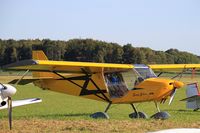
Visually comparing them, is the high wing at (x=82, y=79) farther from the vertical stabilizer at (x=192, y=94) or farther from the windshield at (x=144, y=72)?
the vertical stabilizer at (x=192, y=94)

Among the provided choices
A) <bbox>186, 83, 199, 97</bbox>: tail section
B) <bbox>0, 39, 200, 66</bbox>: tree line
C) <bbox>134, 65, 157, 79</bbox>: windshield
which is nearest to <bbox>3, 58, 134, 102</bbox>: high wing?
<bbox>134, 65, 157, 79</bbox>: windshield

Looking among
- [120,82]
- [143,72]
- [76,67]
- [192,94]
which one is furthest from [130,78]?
[192,94]

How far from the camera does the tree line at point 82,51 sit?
9162cm

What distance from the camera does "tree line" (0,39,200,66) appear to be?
3607 inches

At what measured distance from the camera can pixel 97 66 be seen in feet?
48.6

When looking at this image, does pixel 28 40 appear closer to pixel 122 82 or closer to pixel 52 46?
pixel 52 46

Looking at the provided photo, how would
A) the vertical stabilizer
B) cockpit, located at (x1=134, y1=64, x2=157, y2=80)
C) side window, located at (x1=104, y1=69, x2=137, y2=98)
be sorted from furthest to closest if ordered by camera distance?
the vertical stabilizer
side window, located at (x1=104, y1=69, x2=137, y2=98)
cockpit, located at (x1=134, y1=64, x2=157, y2=80)

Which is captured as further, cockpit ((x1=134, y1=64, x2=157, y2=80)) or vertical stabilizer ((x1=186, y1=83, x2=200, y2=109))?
vertical stabilizer ((x1=186, y1=83, x2=200, y2=109))

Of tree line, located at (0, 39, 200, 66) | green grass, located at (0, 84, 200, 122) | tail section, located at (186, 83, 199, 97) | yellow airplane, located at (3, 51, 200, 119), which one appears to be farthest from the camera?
tree line, located at (0, 39, 200, 66)

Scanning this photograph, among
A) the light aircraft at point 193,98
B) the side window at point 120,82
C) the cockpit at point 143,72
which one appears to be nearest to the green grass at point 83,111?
the light aircraft at point 193,98

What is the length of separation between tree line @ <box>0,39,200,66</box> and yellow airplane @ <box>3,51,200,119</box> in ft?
239

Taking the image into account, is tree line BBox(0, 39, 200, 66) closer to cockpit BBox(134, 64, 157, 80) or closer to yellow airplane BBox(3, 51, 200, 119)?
yellow airplane BBox(3, 51, 200, 119)

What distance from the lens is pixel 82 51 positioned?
93.9m

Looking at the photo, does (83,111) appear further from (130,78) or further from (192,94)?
(192,94)
